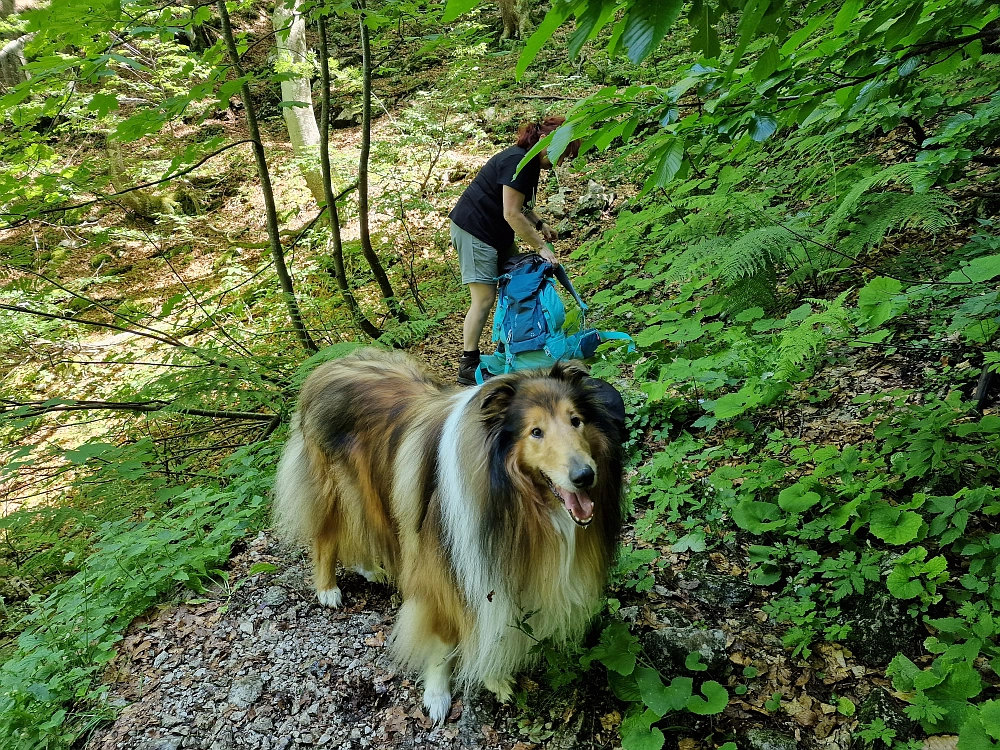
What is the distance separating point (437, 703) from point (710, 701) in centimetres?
122

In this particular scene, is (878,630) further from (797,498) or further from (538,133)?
(538,133)

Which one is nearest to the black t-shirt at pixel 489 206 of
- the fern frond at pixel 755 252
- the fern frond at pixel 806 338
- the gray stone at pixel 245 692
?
the fern frond at pixel 755 252

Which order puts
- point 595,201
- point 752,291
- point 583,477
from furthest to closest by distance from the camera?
point 595,201 → point 752,291 → point 583,477

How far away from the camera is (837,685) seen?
7.63 feet

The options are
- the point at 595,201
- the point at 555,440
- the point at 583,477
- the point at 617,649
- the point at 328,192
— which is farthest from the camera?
the point at 595,201

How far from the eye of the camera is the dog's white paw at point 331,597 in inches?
136

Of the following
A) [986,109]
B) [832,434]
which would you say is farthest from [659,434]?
[986,109]

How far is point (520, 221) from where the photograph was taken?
474 cm

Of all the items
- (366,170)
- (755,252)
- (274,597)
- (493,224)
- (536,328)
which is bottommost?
(274,597)

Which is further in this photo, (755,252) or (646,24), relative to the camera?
(755,252)

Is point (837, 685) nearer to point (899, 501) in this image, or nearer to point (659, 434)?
point (899, 501)

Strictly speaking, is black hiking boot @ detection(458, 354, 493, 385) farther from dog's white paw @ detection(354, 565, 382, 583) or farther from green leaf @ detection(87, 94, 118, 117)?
green leaf @ detection(87, 94, 118, 117)

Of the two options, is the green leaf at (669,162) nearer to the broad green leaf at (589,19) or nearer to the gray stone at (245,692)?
the broad green leaf at (589,19)

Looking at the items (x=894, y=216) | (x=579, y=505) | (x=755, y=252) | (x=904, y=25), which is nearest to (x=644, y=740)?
(x=579, y=505)
